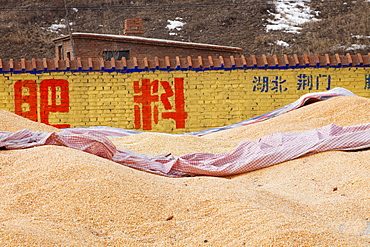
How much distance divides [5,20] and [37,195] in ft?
89.2

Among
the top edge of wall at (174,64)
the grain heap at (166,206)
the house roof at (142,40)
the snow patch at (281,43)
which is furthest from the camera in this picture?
the snow patch at (281,43)

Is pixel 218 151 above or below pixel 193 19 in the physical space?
below

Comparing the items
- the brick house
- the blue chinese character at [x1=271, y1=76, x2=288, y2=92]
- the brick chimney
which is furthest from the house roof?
the blue chinese character at [x1=271, y1=76, x2=288, y2=92]

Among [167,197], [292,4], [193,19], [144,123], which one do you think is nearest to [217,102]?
[144,123]

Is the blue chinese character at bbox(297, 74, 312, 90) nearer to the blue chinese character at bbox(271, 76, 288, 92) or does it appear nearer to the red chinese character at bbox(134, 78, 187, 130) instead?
the blue chinese character at bbox(271, 76, 288, 92)

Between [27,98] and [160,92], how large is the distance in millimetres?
2804

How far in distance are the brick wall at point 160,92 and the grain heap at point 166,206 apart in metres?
4.95

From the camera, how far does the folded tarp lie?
5.59 meters

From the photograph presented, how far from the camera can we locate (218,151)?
6.99 metres

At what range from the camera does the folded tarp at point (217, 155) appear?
18.3 feet

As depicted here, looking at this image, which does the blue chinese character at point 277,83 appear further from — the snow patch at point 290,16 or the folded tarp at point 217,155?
the snow patch at point 290,16

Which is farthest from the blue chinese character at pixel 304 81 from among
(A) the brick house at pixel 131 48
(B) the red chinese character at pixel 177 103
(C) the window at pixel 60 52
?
(C) the window at pixel 60 52

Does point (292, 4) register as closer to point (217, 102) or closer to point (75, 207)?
point (217, 102)

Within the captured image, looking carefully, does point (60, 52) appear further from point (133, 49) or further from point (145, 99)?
point (145, 99)
